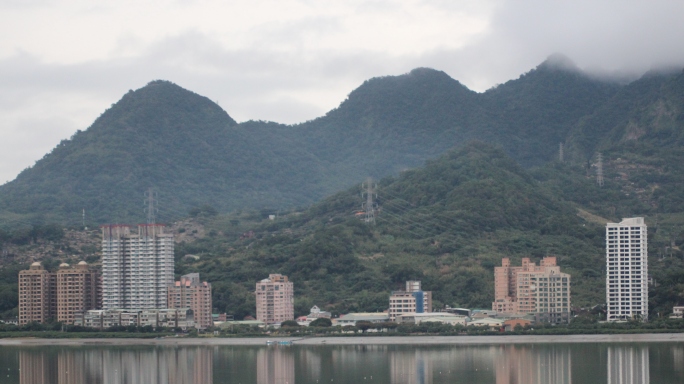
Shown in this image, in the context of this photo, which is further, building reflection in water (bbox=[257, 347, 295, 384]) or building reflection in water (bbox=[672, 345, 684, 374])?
building reflection in water (bbox=[257, 347, 295, 384])

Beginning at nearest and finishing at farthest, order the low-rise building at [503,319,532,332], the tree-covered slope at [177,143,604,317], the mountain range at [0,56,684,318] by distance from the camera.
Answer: the low-rise building at [503,319,532,332]
the tree-covered slope at [177,143,604,317]
the mountain range at [0,56,684,318]

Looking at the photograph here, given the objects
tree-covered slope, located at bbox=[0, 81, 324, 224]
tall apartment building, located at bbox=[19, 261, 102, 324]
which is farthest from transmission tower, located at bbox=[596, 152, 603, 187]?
tall apartment building, located at bbox=[19, 261, 102, 324]

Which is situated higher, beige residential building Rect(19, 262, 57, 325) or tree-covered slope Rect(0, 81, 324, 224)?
tree-covered slope Rect(0, 81, 324, 224)

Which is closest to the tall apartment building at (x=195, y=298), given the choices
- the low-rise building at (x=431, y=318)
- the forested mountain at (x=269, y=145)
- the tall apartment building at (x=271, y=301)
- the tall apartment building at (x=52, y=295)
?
the tall apartment building at (x=271, y=301)

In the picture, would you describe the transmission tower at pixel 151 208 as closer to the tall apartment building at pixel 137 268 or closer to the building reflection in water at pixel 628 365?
the tall apartment building at pixel 137 268

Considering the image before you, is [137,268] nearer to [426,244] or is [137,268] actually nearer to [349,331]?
[349,331]

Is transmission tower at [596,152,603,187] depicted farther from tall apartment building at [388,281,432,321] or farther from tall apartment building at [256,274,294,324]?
tall apartment building at [256,274,294,324]

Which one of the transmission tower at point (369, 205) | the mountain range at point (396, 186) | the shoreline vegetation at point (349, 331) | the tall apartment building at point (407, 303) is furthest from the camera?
the transmission tower at point (369, 205)
